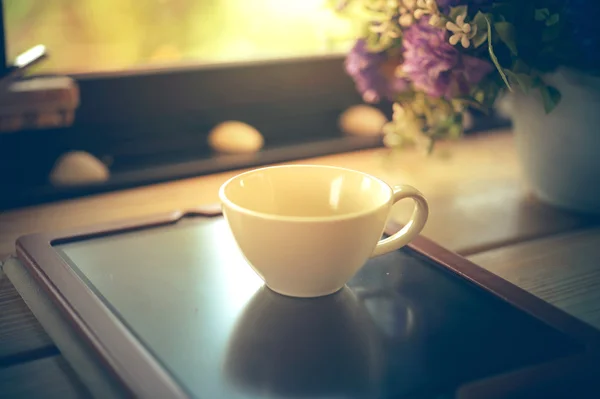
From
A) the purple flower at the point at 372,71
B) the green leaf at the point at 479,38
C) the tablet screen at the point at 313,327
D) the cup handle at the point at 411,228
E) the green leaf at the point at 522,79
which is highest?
the green leaf at the point at 479,38

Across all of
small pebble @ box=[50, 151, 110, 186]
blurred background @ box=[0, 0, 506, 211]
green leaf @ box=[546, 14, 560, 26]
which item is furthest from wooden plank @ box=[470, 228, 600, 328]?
small pebble @ box=[50, 151, 110, 186]

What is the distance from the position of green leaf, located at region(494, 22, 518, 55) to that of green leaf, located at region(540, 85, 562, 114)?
0.25 ft

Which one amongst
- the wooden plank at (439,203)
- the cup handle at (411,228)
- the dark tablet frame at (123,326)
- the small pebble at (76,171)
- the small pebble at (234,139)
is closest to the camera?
the dark tablet frame at (123,326)

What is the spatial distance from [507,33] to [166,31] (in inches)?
22.2

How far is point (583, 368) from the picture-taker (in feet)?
1.46

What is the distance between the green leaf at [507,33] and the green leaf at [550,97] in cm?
8

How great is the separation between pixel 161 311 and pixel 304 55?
0.70 m

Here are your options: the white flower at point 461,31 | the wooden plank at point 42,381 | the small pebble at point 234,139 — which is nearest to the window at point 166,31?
the small pebble at point 234,139

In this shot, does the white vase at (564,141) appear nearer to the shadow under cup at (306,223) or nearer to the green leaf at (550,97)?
Answer: the green leaf at (550,97)

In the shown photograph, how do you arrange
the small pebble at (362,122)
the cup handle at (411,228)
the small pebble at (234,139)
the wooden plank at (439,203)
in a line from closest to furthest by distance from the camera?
the cup handle at (411,228) → the wooden plank at (439,203) → the small pebble at (234,139) → the small pebble at (362,122)

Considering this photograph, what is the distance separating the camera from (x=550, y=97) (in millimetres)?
709

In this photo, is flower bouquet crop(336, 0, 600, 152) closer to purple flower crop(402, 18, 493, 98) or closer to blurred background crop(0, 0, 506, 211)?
purple flower crop(402, 18, 493, 98)

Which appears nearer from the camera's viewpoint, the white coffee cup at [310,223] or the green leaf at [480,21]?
the white coffee cup at [310,223]

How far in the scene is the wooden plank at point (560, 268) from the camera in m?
0.58
